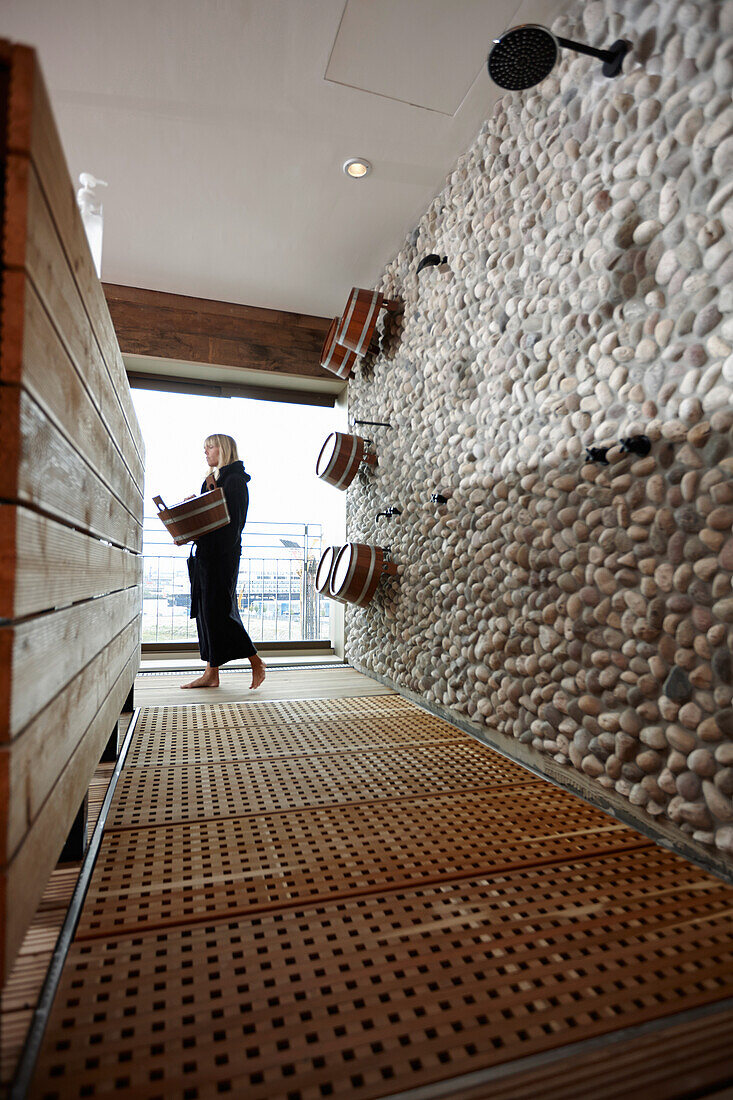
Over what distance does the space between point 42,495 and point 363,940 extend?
1054 mm

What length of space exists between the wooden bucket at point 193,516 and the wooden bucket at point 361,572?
89cm

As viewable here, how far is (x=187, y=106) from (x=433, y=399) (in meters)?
1.77

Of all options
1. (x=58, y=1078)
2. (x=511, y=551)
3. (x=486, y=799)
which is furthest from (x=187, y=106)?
(x=58, y=1078)

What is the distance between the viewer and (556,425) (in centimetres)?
223

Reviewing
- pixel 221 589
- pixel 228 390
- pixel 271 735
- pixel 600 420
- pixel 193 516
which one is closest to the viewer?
pixel 600 420

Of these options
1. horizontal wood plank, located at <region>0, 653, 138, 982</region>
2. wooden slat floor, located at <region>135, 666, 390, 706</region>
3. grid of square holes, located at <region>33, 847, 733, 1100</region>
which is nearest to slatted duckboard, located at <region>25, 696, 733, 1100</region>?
grid of square holes, located at <region>33, 847, 733, 1100</region>

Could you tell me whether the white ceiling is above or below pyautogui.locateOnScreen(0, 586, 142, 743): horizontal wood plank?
above

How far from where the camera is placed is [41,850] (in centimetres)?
97

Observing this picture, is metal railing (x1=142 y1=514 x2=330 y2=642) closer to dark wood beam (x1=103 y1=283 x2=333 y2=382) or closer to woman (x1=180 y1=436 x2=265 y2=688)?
dark wood beam (x1=103 y1=283 x2=333 y2=382)

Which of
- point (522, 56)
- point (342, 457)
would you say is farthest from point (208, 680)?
point (522, 56)

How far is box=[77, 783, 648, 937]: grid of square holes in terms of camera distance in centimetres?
137

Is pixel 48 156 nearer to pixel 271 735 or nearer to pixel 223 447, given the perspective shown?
pixel 271 735

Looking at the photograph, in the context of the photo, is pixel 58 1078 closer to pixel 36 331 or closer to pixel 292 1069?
pixel 292 1069

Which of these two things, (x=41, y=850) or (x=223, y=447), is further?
(x=223, y=447)
